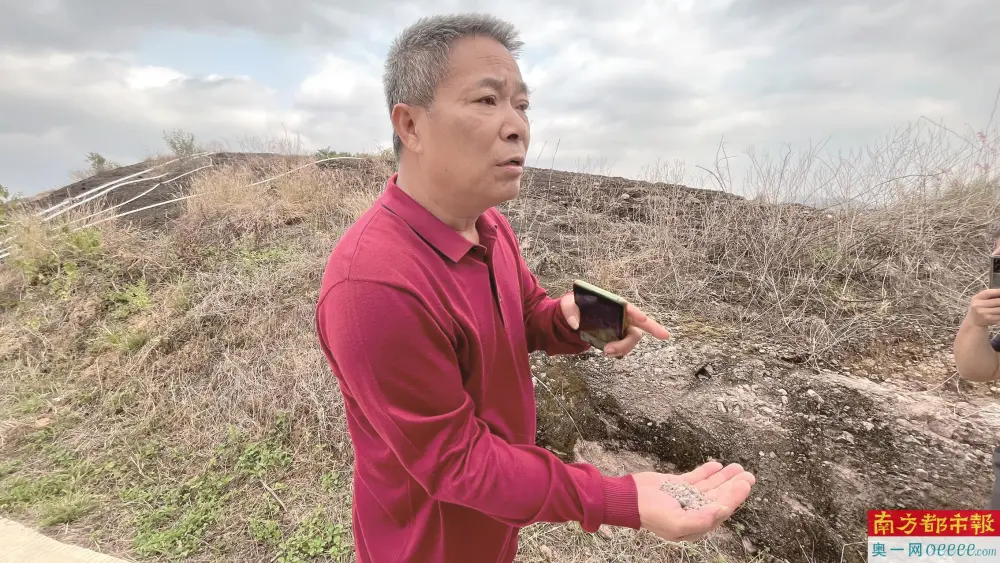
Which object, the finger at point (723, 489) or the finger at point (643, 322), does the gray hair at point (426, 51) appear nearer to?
the finger at point (643, 322)

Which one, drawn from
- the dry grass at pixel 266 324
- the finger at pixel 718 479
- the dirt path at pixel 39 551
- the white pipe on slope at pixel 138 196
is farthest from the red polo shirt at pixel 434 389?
the white pipe on slope at pixel 138 196

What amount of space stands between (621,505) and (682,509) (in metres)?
0.11

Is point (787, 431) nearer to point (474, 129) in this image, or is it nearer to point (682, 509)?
point (682, 509)

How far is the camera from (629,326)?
127 centimetres

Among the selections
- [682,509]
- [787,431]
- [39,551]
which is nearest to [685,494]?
[682,509]

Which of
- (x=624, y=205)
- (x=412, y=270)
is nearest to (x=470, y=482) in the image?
(x=412, y=270)

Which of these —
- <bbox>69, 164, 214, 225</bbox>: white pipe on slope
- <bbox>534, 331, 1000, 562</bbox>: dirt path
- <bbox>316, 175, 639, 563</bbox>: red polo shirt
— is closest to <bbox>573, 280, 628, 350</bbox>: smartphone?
<bbox>316, 175, 639, 563</bbox>: red polo shirt

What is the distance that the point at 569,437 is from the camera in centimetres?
268

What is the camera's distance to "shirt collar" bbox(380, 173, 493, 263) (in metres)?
0.99

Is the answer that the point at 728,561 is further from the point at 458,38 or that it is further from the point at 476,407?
the point at 458,38

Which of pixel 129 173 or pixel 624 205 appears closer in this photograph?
pixel 624 205

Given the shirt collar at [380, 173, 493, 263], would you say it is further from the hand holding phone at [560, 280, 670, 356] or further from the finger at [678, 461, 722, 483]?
the finger at [678, 461, 722, 483]

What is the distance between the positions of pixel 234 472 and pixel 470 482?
9.32ft

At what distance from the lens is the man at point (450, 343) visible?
0.85 m
